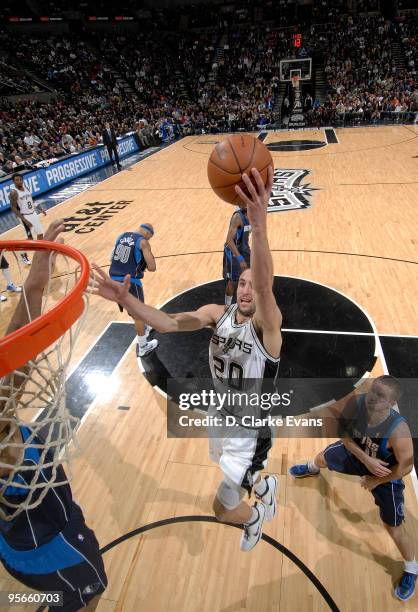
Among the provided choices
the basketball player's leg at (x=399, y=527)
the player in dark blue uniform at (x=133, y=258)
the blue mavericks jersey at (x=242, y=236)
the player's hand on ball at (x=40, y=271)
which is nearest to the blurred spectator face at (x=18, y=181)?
the player in dark blue uniform at (x=133, y=258)

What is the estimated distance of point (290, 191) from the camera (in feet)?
36.5

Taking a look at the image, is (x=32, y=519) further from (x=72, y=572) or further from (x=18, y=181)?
(x=18, y=181)

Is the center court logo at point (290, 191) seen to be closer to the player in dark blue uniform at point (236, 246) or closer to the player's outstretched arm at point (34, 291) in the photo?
the player in dark blue uniform at point (236, 246)

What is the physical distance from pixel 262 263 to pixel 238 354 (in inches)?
30.2

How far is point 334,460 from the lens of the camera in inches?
118

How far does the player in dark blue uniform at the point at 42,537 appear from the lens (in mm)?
2033

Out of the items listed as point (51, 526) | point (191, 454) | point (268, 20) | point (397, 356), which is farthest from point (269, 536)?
point (268, 20)

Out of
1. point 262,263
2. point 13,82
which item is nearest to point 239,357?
point 262,263

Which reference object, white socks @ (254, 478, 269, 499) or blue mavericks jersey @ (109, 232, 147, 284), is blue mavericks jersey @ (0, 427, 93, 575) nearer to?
white socks @ (254, 478, 269, 499)

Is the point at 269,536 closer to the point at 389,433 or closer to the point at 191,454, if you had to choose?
the point at 191,454

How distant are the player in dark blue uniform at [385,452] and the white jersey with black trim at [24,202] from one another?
7.03m

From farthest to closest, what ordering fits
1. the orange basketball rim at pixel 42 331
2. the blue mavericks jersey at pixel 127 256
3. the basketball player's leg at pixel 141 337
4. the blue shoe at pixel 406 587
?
the basketball player's leg at pixel 141 337 < the blue mavericks jersey at pixel 127 256 < the blue shoe at pixel 406 587 < the orange basketball rim at pixel 42 331

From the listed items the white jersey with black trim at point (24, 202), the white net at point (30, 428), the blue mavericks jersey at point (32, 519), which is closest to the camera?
the white net at point (30, 428)

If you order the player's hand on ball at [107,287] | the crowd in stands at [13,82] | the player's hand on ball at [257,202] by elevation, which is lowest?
the player's hand on ball at [107,287]
